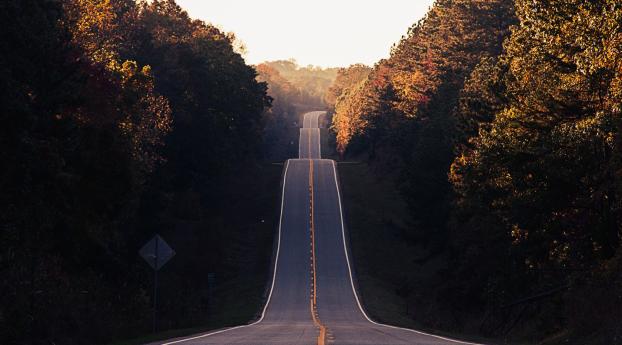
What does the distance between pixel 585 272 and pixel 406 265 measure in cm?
3786

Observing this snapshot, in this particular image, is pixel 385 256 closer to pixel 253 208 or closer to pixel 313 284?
pixel 313 284

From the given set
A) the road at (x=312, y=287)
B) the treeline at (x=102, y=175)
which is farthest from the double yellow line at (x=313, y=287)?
the treeline at (x=102, y=175)

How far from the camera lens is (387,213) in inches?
3381

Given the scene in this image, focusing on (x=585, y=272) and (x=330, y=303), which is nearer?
(x=585, y=272)

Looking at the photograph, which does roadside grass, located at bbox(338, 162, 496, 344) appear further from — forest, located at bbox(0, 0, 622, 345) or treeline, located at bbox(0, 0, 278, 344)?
treeline, located at bbox(0, 0, 278, 344)

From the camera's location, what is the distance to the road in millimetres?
26031

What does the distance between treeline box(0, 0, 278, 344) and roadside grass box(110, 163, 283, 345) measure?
462mm

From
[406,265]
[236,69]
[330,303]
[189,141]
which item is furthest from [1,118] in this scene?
[236,69]

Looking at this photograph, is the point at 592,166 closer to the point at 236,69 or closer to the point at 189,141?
the point at 189,141

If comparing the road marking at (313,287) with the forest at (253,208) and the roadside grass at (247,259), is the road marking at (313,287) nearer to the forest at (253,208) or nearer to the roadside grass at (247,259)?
the roadside grass at (247,259)

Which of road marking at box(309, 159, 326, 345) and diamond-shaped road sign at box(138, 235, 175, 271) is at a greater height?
diamond-shaped road sign at box(138, 235, 175, 271)

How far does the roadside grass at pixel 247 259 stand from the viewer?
47594 mm

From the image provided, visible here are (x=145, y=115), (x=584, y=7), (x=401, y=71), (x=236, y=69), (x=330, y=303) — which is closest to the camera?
(x=584, y=7)

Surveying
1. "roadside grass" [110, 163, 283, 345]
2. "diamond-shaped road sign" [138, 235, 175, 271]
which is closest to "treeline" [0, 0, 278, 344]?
"roadside grass" [110, 163, 283, 345]
